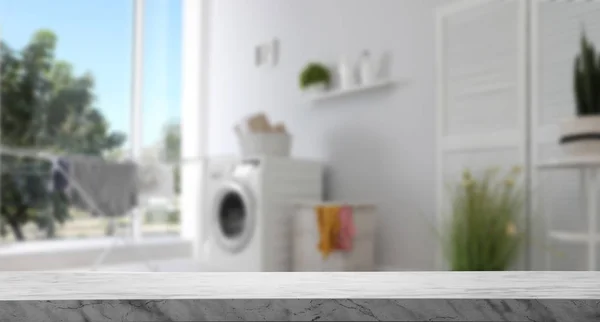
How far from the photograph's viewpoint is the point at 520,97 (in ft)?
7.37

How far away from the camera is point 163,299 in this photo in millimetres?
397

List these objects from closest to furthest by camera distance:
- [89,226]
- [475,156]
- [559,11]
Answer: [559,11], [475,156], [89,226]

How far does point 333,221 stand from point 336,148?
0.74m

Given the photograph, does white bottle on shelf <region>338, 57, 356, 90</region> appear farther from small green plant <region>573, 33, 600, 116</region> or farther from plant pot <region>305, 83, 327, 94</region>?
small green plant <region>573, 33, 600, 116</region>

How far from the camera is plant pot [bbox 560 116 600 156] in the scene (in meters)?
1.76

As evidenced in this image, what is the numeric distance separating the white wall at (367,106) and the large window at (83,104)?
2.51 ft

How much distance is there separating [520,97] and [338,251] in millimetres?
1135

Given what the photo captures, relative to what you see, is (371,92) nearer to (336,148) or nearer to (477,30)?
(336,148)

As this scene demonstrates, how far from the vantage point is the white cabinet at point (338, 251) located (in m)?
2.69

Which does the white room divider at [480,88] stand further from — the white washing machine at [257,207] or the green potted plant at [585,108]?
the white washing machine at [257,207]

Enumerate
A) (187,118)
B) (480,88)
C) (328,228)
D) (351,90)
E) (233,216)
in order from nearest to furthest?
(480,88)
(328,228)
(351,90)
(233,216)
(187,118)

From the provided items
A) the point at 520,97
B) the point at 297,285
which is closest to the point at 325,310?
the point at 297,285

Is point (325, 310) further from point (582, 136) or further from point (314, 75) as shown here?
point (314, 75)

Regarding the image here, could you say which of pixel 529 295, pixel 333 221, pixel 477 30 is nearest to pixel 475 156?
pixel 477 30
